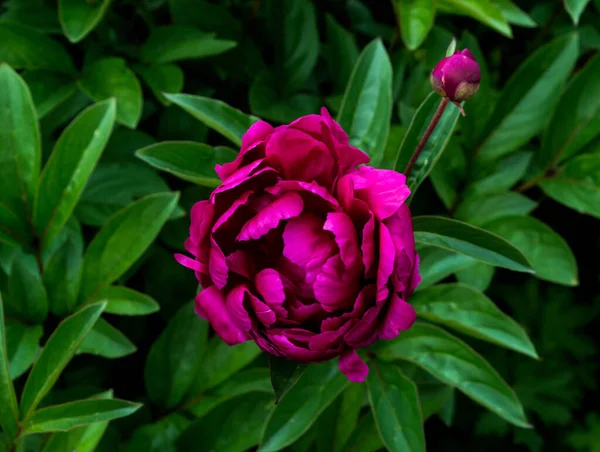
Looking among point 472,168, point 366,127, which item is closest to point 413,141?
point 366,127

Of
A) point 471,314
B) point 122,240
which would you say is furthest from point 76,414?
point 471,314

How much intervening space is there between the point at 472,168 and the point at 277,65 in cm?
39

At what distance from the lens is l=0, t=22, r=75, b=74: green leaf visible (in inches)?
41.3

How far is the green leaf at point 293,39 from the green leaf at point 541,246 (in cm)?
43

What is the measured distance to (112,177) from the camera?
1.10 metres

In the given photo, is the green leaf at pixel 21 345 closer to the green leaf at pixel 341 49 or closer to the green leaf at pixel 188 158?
the green leaf at pixel 188 158

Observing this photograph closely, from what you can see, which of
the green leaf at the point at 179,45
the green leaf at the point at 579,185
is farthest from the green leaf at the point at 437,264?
the green leaf at the point at 179,45

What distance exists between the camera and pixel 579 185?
1.07 meters

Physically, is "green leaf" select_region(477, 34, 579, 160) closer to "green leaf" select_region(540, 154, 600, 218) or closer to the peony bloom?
"green leaf" select_region(540, 154, 600, 218)

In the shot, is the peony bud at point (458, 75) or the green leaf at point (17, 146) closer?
the peony bud at point (458, 75)

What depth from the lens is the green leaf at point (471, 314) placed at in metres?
0.85

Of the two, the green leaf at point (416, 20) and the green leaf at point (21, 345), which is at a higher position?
the green leaf at point (416, 20)

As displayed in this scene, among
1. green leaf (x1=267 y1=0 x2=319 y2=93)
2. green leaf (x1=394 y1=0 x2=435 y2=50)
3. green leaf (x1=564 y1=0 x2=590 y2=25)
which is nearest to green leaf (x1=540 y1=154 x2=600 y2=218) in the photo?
green leaf (x1=564 y1=0 x2=590 y2=25)

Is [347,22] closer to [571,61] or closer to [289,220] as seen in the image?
[571,61]
